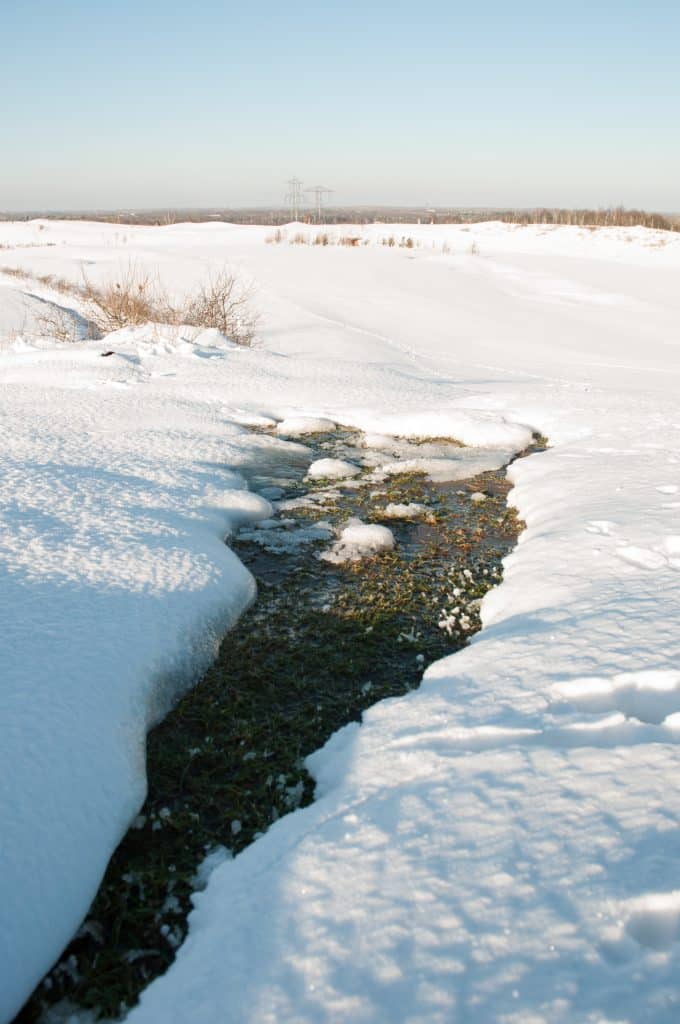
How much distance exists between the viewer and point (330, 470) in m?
5.86

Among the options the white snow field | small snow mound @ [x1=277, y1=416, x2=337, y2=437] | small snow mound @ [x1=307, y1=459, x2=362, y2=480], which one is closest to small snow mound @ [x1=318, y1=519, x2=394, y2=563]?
the white snow field

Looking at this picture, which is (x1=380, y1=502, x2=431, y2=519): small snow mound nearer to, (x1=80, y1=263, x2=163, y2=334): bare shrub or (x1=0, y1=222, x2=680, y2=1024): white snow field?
(x1=0, y1=222, x2=680, y2=1024): white snow field

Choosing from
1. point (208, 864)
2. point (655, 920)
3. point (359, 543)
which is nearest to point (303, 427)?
point (359, 543)

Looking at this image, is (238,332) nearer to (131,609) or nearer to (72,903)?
(131,609)

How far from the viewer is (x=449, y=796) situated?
1966mm

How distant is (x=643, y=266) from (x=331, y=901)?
21.7 metres

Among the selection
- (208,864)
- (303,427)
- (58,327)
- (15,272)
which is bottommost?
(208,864)

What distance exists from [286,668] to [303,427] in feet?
12.8

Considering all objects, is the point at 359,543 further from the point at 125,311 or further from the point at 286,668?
the point at 125,311

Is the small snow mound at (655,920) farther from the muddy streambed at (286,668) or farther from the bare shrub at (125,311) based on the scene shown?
the bare shrub at (125,311)

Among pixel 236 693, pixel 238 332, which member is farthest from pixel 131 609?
pixel 238 332

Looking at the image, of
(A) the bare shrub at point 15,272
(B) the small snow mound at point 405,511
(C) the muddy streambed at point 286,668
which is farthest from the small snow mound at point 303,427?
(A) the bare shrub at point 15,272

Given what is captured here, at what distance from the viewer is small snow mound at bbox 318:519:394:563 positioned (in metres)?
4.39

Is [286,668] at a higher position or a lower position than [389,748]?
lower
